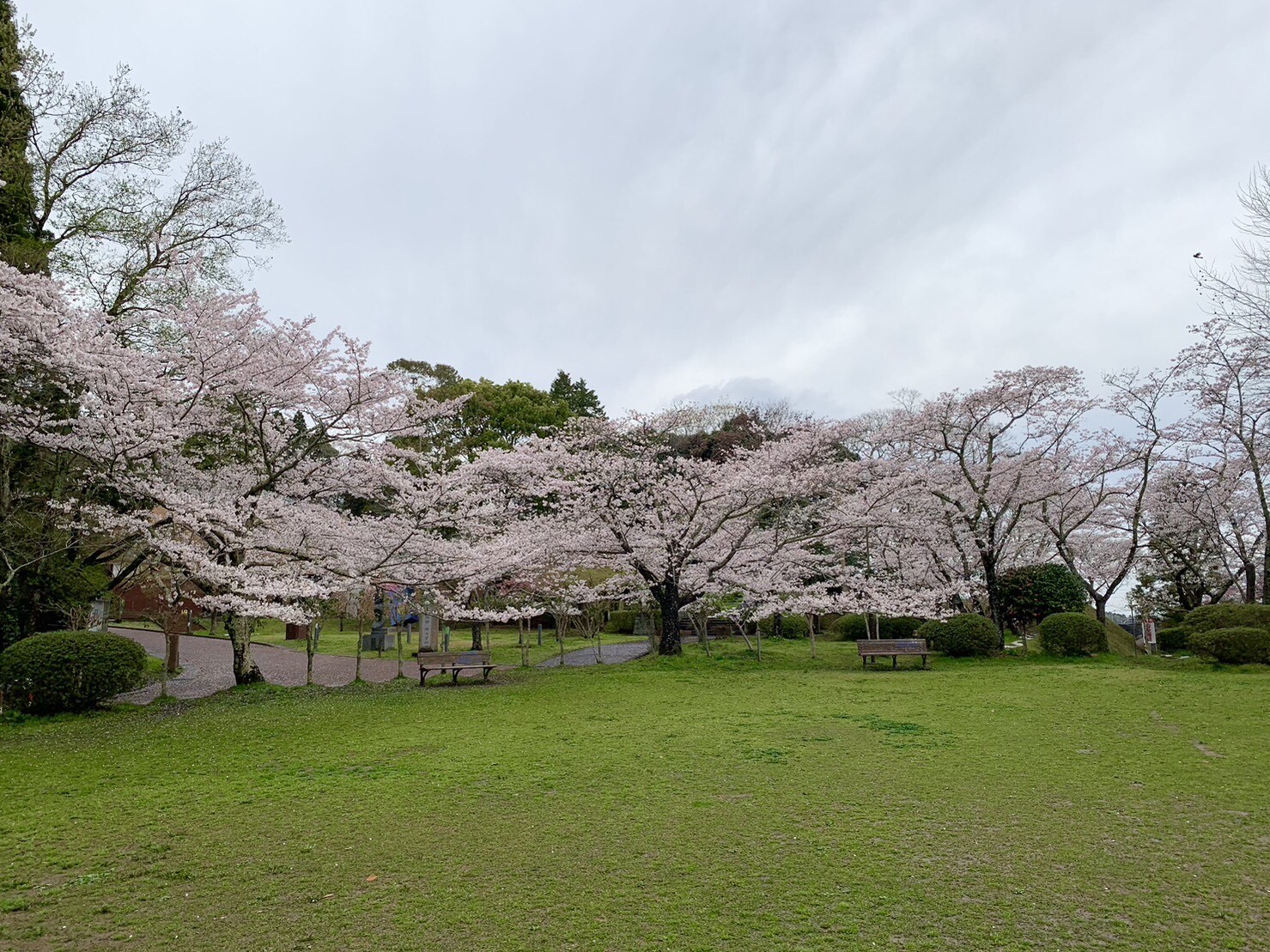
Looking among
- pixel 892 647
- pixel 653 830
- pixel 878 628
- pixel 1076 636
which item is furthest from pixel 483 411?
pixel 653 830

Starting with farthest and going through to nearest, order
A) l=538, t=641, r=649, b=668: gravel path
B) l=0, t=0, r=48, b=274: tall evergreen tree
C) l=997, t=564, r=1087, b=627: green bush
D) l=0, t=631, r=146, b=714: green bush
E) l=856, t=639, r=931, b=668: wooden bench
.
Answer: l=997, t=564, r=1087, b=627: green bush, l=538, t=641, r=649, b=668: gravel path, l=856, t=639, r=931, b=668: wooden bench, l=0, t=0, r=48, b=274: tall evergreen tree, l=0, t=631, r=146, b=714: green bush

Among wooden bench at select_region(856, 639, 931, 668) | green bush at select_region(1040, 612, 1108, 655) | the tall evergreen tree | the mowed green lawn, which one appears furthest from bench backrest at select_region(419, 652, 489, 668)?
green bush at select_region(1040, 612, 1108, 655)

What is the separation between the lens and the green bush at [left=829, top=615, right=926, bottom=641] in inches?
817

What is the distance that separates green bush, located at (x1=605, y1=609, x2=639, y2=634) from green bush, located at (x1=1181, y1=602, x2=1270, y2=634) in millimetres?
16701

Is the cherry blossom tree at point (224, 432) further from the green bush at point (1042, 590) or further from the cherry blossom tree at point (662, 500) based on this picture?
the green bush at point (1042, 590)

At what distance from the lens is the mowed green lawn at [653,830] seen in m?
3.50

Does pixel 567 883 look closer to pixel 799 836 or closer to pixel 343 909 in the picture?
pixel 343 909

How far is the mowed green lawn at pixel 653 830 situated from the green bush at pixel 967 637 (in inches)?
211

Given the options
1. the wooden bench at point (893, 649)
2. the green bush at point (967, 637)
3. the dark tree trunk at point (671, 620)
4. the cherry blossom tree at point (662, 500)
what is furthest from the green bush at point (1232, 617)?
the dark tree trunk at point (671, 620)

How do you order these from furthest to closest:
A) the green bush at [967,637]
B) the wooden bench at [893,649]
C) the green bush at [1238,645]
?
1. the green bush at [967,637]
2. the wooden bench at [893,649]
3. the green bush at [1238,645]

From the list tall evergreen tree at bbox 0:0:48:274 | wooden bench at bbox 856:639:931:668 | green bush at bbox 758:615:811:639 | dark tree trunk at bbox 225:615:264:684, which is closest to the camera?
tall evergreen tree at bbox 0:0:48:274

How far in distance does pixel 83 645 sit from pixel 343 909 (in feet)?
29.3

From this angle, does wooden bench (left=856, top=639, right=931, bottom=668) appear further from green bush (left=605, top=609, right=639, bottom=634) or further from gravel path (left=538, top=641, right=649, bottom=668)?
green bush (left=605, top=609, right=639, bottom=634)

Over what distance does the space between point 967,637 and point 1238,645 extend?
438cm
